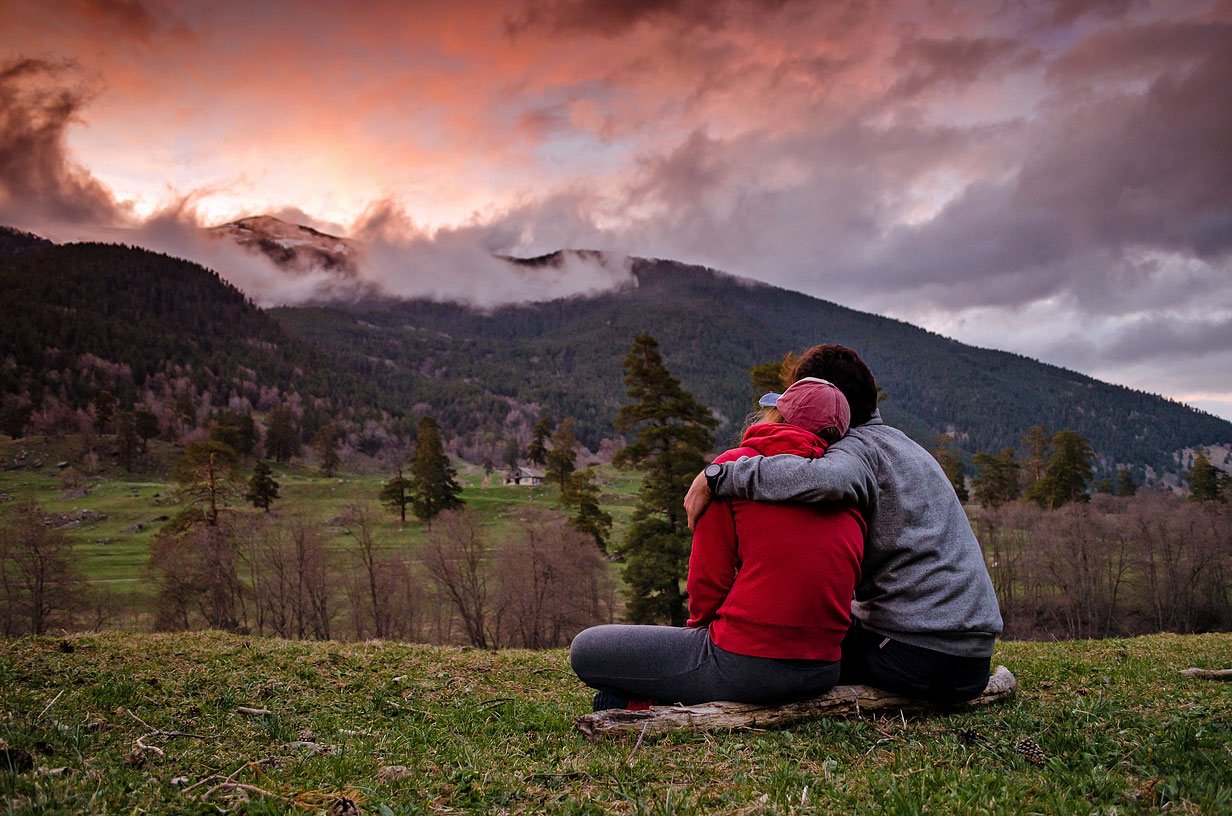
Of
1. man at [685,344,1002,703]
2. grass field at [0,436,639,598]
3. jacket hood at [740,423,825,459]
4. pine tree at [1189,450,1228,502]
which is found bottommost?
grass field at [0,436,639,598]

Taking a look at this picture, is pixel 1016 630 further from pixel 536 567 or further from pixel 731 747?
pixel 731 747

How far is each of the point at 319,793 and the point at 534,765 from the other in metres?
1.51

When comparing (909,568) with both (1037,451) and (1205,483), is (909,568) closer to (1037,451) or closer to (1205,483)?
(1037,451)

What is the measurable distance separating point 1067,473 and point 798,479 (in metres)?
76.7

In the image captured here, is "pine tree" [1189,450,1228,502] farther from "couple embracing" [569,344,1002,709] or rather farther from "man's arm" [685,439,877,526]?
"man's arm" [685,439,877,526]

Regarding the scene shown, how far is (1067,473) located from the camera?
6606 centimetres

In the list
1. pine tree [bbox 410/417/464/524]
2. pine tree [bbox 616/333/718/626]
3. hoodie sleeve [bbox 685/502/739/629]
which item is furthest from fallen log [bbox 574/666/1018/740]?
pine tree [bbox 410/417/464/524]

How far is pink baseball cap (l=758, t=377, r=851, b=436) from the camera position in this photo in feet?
16.6

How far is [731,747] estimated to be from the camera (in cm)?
458

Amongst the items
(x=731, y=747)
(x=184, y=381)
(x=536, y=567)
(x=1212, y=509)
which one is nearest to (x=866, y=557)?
(x=731, y=747)

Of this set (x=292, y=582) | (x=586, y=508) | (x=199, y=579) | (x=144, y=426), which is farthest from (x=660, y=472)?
(x=144, y=426)

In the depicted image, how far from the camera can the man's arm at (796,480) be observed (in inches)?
177

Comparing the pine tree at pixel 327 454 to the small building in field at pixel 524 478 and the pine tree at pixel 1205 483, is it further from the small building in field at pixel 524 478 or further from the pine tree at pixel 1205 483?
the pine tree at pixel 1205 483

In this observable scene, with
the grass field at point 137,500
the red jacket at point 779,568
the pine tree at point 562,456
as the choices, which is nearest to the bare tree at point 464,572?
the grass field at point 137,500
